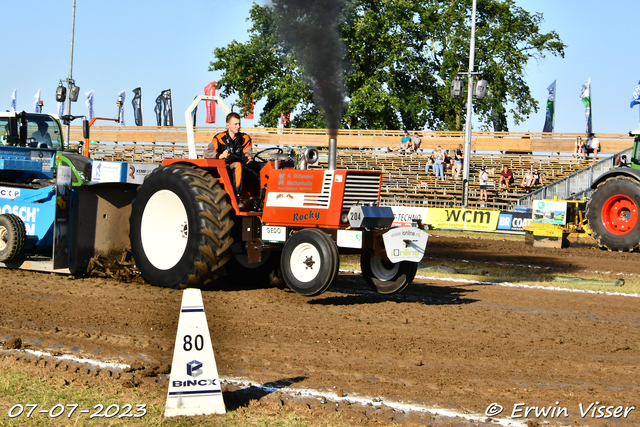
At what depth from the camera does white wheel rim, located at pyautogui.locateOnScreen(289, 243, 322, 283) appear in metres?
7.26

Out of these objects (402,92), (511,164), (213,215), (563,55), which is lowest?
(213,215)

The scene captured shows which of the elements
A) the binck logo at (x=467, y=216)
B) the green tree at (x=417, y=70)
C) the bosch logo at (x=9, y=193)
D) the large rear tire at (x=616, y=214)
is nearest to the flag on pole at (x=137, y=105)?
the green tree at (x=417, y=70)

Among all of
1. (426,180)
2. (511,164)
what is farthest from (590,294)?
(511,164)

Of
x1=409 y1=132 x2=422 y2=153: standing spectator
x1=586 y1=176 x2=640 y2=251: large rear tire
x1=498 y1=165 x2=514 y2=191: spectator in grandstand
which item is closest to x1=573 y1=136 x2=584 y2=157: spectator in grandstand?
x1=498 y1=165 x2=514 y2=191: spectator in grandstand

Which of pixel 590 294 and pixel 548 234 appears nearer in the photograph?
pixel 590 294

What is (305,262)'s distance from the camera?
7.36m

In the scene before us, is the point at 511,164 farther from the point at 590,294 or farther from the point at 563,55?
the point at 590,294

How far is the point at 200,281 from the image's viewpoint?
7.90 meters

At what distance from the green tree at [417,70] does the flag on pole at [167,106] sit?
21.0 feet

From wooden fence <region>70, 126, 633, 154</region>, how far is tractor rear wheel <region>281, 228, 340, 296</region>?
91.7 feet

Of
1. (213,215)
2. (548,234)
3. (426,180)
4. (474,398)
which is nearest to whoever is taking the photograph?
(474,398)

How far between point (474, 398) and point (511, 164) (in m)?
28.3

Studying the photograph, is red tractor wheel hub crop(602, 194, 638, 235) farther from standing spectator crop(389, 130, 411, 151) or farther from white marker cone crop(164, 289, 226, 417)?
standing spectator crop(389, 130, 411, 151)

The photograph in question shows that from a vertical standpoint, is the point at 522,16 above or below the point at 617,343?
above
